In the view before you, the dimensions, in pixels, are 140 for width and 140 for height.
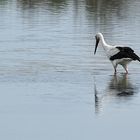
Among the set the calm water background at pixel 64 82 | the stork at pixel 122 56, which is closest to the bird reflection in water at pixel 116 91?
the calm water background at pixel 64 82

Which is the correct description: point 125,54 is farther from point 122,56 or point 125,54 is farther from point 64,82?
point 64,82

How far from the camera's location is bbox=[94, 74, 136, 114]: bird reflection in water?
16.2m

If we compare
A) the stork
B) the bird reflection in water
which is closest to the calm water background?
the bird reflection in water

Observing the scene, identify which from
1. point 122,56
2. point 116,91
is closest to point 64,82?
point 116,91

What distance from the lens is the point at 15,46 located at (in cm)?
2444

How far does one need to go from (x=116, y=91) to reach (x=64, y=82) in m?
1.35

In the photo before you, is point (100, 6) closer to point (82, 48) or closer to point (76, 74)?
point (82, 48)

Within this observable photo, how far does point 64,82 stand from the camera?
1820 cm

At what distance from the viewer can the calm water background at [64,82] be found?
1376 cm

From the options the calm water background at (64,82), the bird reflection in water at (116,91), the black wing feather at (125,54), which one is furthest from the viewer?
the black wing feather at (125,54)

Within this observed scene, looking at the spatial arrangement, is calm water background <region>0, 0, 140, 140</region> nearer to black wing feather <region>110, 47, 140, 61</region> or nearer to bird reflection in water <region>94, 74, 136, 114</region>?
bird reflection in water <region>94, 74, 136, 114</region>

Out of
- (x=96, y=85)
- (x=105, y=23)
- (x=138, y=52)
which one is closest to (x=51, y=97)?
(x=96, y=85)

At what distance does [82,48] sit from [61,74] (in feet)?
16.6

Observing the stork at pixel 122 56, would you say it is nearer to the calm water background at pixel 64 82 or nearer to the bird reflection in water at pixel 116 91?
the calm water background at pixel 64 82
